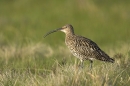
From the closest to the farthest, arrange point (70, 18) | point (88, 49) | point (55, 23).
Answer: point (88, 49) < point (55, 23) < point (70, 18)

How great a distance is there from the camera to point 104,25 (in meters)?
19.3

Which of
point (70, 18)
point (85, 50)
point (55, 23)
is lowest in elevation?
point (85, 50)

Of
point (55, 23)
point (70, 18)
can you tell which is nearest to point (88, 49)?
point (55, 23)

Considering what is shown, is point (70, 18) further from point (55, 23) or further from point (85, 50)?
point (85, 50)

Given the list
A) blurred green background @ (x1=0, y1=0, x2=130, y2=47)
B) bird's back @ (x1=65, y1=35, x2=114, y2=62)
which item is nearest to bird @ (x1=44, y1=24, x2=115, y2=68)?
bird's back @ (x1=65, y1=35, x2=114, y2=62)

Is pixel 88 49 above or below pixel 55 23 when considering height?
below

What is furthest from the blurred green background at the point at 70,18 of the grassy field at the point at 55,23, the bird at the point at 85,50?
the bird at the point at 85,50

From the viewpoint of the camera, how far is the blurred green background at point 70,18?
18.2m

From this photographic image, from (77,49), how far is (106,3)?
432 inches

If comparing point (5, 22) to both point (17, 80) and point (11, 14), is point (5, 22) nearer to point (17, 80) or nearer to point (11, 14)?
point (11, 14)

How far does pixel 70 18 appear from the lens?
20000 mm

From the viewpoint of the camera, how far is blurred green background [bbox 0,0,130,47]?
59.9 feet

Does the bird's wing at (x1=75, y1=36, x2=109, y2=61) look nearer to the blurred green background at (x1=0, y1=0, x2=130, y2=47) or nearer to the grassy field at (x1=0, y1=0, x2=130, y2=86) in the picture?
the grassy field at (x1=0, y1=0, x2=130, y2=86)

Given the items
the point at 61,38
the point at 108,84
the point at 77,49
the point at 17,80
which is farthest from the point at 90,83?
the point at 61,38
